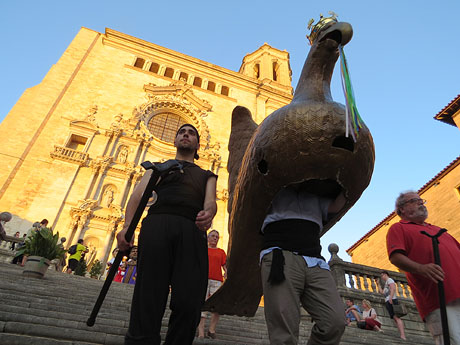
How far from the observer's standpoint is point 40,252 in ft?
18.6

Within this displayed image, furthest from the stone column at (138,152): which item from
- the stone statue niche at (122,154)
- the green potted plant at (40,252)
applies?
the green potted plant at (40,252)

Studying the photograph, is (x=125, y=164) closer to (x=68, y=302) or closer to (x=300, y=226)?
(x=68, y=302)

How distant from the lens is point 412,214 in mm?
2648

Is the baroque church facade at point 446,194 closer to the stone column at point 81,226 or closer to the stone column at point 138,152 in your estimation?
the stone column at point 138,152

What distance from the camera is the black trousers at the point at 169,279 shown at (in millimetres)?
1670

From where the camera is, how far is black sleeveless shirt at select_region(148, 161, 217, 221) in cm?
201

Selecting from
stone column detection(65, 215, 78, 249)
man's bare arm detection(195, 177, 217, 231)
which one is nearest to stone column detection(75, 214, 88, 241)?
stone column detection(65, 215, 78, 249)

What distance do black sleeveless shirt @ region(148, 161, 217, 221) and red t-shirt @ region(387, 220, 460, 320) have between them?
1597mm

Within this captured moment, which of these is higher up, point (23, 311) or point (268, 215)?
point (268, 215)

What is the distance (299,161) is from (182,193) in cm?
86

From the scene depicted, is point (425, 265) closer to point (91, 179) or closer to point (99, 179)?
point (91, 179)

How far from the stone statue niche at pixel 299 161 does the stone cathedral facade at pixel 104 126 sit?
12.4m

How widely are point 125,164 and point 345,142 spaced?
Answer: 15.7 meters

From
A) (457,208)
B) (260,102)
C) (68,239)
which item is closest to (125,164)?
(68,239)
